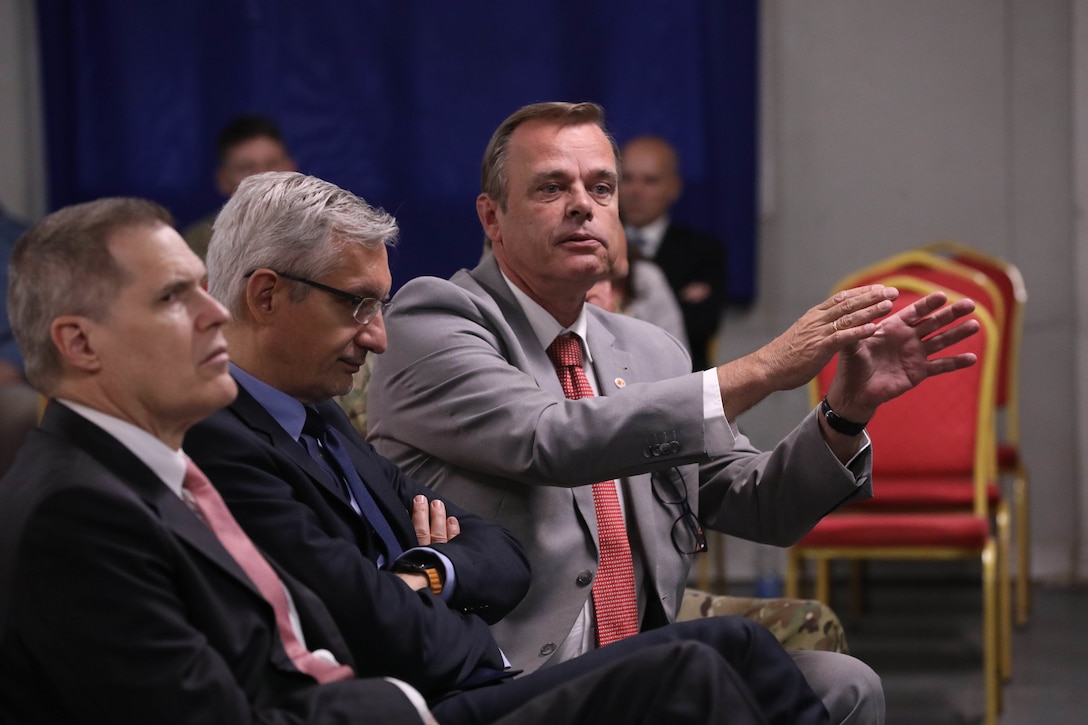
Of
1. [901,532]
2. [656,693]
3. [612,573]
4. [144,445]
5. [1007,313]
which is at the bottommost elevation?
[901,532]

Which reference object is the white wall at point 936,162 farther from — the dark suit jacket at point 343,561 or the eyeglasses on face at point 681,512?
the dark suit jacket at point 343,561

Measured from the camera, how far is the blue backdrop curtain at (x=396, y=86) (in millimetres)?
5449

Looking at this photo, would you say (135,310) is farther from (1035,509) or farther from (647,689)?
(1035,509)

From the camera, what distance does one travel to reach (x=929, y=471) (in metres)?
3.98

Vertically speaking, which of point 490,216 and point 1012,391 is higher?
point 490,216

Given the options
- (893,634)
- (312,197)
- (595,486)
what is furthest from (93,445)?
(893,634)

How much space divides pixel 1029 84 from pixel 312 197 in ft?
14.0

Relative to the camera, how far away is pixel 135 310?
147cm

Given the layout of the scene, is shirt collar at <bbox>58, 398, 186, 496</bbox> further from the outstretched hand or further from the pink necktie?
the outstretched hand

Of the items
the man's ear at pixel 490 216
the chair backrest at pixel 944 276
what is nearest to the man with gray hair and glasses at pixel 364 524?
the man's ear at pixel 490 216

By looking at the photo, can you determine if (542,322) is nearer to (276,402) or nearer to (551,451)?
(551,451)

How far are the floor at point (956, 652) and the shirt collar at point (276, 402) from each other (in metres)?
2.38

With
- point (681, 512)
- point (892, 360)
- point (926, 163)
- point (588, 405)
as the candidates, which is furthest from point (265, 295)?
point (926, 163)

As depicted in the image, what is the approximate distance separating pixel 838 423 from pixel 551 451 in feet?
1.62
